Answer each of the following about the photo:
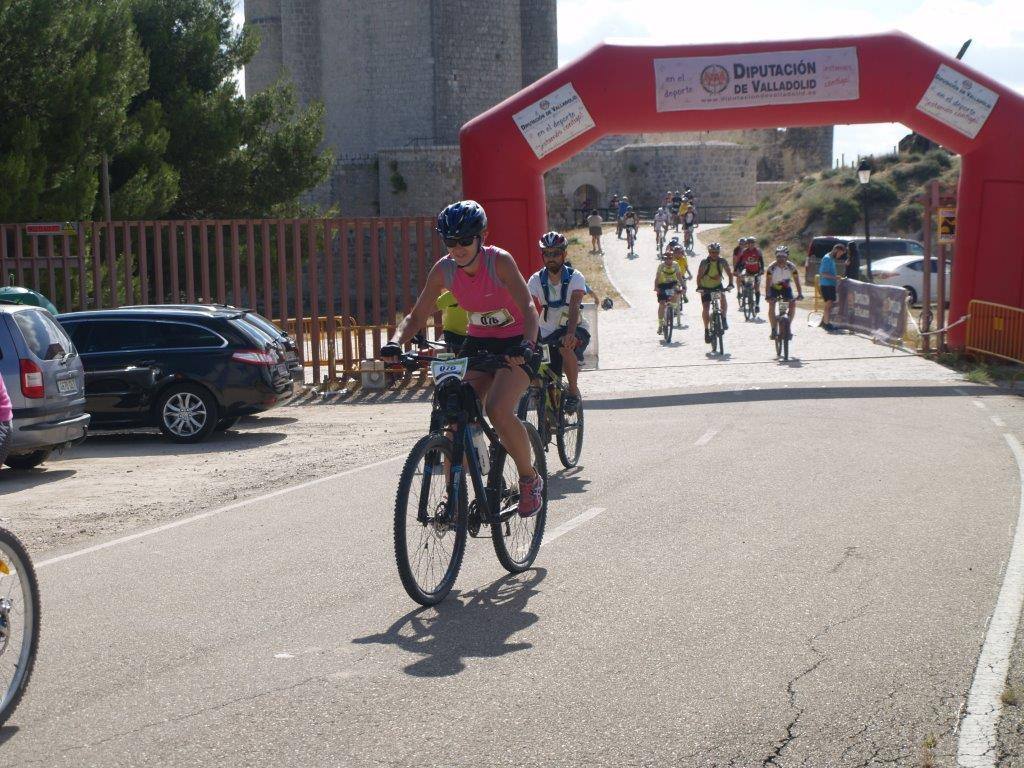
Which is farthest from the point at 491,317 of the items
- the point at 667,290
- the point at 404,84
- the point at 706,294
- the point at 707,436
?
the point at 404,84

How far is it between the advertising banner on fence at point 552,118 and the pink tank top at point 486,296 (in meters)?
12.9

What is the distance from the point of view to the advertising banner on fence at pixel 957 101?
19656mm

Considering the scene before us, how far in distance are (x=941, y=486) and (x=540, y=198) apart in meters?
11.0

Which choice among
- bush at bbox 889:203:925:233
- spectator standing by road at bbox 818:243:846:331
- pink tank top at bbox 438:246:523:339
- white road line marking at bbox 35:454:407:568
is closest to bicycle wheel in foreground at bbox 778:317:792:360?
spectator standing by road at bbox 818:243:846:331

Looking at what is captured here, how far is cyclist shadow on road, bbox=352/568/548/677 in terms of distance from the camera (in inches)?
230

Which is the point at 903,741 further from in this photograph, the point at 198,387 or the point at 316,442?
the point at 198,387

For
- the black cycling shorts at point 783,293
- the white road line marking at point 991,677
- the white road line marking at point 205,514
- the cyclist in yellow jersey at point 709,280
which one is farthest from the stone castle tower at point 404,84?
the white road line marking at point 991,677

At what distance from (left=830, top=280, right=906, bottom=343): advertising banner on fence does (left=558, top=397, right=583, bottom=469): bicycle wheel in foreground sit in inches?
569

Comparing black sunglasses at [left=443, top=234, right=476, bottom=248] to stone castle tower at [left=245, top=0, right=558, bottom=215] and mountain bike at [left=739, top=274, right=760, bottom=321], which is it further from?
stone castle tower at [left=245, top=0, right=558, bottom=215]

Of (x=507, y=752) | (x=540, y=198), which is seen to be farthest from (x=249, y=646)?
(x=540, y=198)

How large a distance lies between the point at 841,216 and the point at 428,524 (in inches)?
2064

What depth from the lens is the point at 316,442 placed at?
590 inches

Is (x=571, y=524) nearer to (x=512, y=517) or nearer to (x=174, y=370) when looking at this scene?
(x=512, y=517)

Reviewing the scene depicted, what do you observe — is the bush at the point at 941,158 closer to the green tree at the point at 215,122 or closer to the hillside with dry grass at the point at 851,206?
the hillside with dry grass at the point at 851,206
